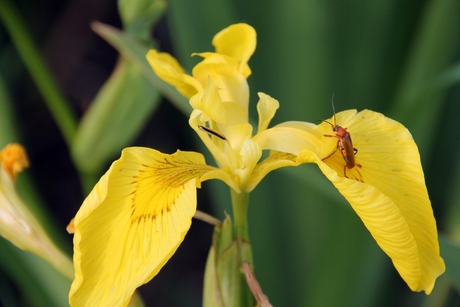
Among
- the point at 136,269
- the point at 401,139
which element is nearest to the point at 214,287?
the point at 136,269

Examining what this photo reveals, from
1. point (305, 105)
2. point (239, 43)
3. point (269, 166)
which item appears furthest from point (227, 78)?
point (305, 105)

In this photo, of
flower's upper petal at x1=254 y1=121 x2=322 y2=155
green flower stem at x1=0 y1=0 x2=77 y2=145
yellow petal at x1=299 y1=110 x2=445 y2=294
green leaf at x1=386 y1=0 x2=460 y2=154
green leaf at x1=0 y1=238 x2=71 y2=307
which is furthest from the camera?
green flower stem at x1=0 y1=0 x2=77 y2=145

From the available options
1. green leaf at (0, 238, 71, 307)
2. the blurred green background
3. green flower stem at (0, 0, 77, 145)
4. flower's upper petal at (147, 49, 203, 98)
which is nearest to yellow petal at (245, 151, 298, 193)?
flower's upper petal at (147, 49, 203, 98)

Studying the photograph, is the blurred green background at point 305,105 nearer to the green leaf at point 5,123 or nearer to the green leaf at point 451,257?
the green leaf at point 5,123

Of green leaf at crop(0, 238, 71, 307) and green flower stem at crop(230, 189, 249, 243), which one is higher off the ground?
green flower stem at crop(230, 189, 249, 243)

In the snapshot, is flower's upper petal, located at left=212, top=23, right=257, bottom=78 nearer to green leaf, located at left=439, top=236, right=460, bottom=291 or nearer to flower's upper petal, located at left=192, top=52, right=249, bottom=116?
flower's upper petal, located at left=192, top=52, right=249, bottom=116

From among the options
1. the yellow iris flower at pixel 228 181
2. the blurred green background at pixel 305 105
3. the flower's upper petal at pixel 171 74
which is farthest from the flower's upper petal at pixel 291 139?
the blurred green background at pixel 305 105
